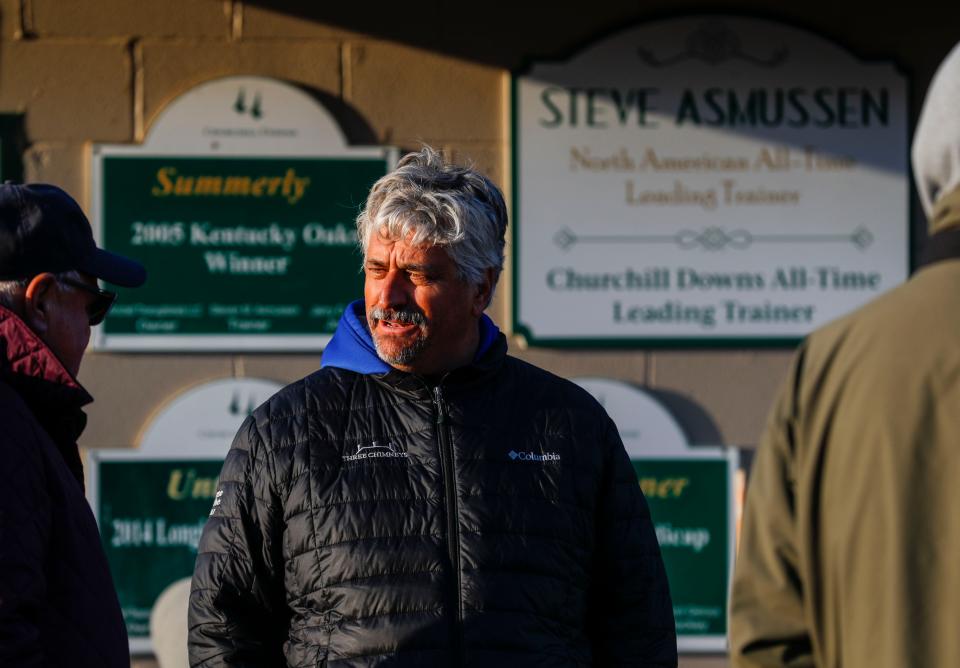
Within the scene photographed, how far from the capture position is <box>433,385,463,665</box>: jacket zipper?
2193 millimetres

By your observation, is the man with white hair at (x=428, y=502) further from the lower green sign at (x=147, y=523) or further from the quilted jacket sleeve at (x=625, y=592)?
the lower green sign at (x=147, y=523)

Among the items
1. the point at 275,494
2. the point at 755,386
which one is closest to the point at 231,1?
the point at 755,386

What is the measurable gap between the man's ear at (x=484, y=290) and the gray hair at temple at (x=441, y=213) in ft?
0.07

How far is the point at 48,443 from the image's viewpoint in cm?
204

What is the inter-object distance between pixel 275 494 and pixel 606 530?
0.58m

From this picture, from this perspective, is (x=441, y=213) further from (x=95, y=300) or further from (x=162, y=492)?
(x=162, y=492)

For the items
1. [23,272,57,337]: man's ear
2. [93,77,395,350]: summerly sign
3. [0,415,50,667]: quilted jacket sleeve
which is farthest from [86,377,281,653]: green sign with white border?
[0,415,50,667]: quilted jacket sleeve

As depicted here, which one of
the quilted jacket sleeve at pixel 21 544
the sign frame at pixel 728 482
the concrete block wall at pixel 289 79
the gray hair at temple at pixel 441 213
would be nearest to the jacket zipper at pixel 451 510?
the gray hair at temple at pixel 441 213

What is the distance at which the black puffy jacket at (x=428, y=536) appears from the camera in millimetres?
2205

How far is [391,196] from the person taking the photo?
7.94 feet

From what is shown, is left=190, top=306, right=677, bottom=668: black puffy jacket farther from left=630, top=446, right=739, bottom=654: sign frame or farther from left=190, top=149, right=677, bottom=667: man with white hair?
left=630, top=446, right=739, bottom=654: sign frame

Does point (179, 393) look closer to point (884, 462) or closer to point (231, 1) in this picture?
point (231, 1)

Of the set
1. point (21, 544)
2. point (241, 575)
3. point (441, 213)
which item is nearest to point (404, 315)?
point (441, 213)

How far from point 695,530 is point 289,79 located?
195 cm
